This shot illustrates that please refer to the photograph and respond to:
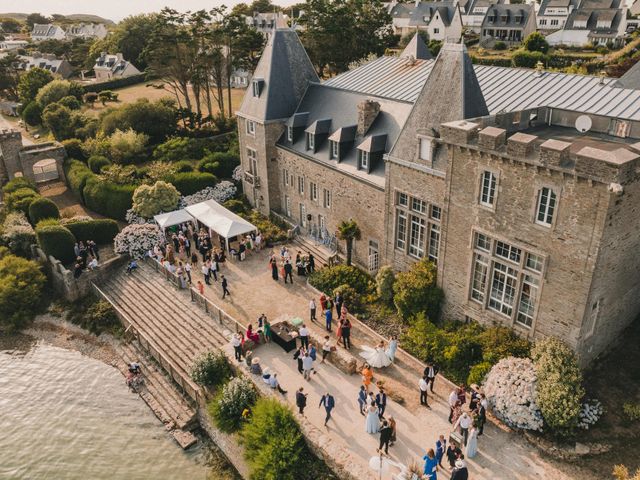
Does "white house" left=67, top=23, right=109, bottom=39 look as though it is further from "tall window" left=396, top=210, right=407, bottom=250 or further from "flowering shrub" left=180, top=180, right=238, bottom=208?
"tall window" left=396, top=210, right=407, bottom=250

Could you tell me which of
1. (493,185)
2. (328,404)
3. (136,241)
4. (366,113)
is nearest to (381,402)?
(328,404)

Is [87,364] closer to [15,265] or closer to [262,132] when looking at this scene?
[15,265]

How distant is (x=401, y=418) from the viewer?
741 inches

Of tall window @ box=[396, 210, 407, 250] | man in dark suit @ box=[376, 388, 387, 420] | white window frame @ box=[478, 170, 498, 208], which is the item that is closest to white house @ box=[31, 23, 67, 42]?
tall window @ box=[396, 210, 407, 250]

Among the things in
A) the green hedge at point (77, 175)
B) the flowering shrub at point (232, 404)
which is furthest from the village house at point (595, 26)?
the flowering shrub at point (232, 404)

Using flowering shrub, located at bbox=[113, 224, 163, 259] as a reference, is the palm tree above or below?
above

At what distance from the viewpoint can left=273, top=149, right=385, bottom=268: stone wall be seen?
27141 millimetres

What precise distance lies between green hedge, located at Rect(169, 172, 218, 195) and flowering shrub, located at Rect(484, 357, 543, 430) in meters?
28.6

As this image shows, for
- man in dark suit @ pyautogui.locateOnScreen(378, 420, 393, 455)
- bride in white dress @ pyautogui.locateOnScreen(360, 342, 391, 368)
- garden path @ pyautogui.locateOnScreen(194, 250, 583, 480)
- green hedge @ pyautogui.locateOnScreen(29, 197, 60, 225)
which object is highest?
green hedge @ pyautogui.locateOnScreen(29, 197, 60, 225)

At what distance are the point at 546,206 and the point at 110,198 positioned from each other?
3214 centimetres

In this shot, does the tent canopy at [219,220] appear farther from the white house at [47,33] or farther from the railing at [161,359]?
the white house at [47,33]

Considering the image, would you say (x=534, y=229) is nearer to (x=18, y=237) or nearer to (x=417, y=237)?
(x=417, y=237)

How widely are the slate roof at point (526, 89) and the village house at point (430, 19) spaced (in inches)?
2521

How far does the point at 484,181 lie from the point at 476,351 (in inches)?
278
